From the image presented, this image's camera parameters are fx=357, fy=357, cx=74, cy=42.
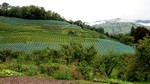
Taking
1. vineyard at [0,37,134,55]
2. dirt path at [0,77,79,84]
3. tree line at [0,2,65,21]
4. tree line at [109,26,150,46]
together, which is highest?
dirt path at [0,77,79,84]

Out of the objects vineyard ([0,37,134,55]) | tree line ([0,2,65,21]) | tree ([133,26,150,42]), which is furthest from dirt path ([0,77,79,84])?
tree line ([0,2,65,21])

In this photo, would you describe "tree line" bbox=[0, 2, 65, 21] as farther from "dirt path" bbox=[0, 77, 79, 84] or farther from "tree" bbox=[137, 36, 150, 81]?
"dirt path" bbox=[0, 77, 79, 84]

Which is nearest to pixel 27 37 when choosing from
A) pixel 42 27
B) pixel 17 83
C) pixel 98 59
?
pixel 42 27

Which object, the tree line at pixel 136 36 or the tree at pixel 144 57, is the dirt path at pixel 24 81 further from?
the tree line at pixel 136 36

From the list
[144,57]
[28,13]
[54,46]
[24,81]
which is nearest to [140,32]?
[28,13]

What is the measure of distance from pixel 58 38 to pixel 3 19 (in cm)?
5068

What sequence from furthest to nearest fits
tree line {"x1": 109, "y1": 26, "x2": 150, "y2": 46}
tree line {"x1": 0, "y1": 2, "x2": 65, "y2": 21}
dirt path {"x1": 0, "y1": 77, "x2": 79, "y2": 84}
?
tree line {"x1": 0, "y1": 2, "x2": 65, "y2": 21}, tree line {"x1": 109, "y1": 26, "x2": 150, "y2": 46}, dirt path {"x1": 0, "y1": 77, "x2": 79, "y2": 84}

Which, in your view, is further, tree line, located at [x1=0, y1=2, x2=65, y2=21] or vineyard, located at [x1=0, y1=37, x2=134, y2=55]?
tree line, located at [x1=0, y1=2, x2=65, y2=21]

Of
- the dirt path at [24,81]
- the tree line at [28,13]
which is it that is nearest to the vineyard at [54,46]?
the dirt path at [24,81]

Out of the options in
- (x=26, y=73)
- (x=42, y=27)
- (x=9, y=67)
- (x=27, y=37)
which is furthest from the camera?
(x=42, y=27)

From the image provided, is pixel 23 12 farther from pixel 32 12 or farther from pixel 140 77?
pixel 140 77

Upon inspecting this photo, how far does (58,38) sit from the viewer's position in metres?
89.9

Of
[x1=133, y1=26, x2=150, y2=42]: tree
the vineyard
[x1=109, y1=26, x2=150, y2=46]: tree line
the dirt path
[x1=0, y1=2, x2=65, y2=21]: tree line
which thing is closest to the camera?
the dirt path

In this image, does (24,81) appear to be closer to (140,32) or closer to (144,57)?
(144,57)
